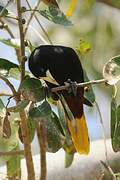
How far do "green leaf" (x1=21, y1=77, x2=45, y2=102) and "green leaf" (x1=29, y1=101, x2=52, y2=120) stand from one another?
0.06ft

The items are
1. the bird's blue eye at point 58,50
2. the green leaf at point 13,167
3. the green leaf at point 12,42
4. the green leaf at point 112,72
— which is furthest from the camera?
the green leaf at point 13,167

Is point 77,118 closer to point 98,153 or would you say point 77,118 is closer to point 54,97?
point 54,97

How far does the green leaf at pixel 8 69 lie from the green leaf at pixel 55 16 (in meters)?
0.13

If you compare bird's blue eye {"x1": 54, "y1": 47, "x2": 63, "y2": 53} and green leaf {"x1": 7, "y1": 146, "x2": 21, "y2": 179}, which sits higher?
bird's blue eye {"x1": 54, "y1": 47, "x2": 63, "y2": 53}

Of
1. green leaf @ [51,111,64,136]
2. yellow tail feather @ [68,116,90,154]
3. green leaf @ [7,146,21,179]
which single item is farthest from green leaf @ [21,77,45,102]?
green leaf @ [7,146,21,179]

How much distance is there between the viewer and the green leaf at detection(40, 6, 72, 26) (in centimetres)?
118

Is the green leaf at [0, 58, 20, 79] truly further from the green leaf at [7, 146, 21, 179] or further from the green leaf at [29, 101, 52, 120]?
the green leaf at [7, 146, 21, 179]

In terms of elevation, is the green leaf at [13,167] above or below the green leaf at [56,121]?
below

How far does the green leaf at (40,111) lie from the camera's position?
3.76ft

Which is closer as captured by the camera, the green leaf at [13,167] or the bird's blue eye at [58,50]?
the bird's blue eye at [58,50]

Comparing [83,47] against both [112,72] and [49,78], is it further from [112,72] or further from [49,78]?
[112,72]

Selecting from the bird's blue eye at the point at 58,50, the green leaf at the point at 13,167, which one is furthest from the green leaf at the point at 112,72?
the green leaf at the point at 13,167

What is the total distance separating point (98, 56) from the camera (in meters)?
2.14

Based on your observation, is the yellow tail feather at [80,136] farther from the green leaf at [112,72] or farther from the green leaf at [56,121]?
the green leaf at [112,72]
